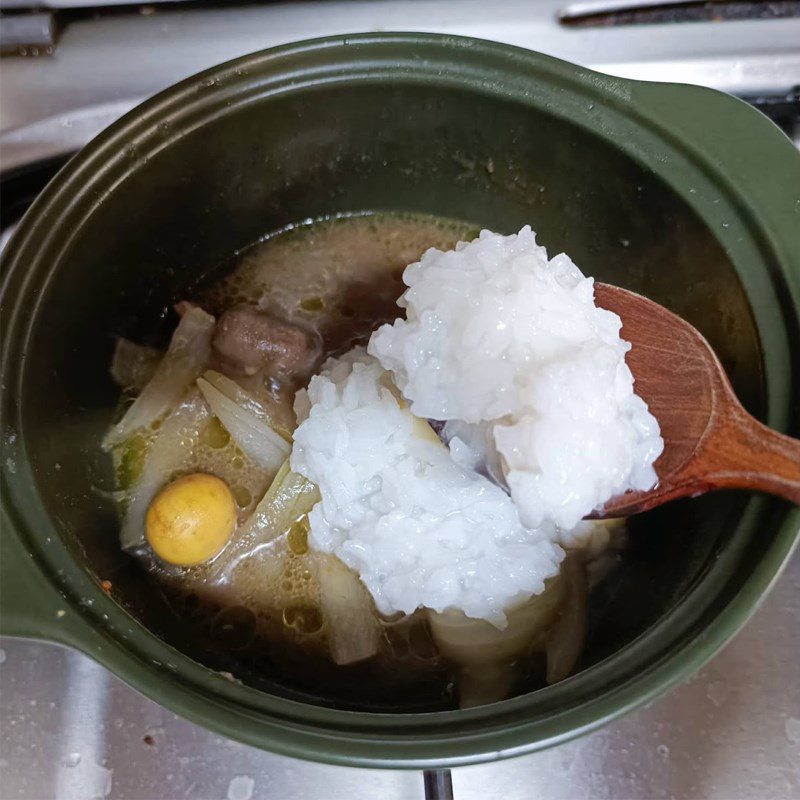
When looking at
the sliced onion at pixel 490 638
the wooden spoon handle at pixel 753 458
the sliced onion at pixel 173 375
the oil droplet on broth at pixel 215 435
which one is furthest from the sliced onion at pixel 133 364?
the wooden spoon handle at pixel 753 458

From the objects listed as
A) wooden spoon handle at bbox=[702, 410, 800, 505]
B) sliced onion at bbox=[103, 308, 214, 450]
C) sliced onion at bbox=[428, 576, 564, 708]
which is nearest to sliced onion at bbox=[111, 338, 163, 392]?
sliced onion at bbox=[103, 308, 214, 450]

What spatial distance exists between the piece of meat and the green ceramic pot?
15cm

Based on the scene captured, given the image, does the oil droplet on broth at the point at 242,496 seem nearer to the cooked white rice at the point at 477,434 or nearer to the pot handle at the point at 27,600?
the cooked white rice at the point at 477,434

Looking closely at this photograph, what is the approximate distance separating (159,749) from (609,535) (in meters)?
0.79

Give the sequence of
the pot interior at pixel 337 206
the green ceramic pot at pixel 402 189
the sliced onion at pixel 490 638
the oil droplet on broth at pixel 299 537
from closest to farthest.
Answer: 1. the green ceramic pot at pixel 402 189
2. the pot interior at pixel 337 206
3. the sliced onion at pixel 490 638
4. the oil droplet on broth at pixel 299 537

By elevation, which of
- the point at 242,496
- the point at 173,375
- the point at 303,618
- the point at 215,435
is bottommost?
the point at 303,618

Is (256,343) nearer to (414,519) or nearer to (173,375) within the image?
(173,375)

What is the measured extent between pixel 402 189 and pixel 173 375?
0.55 m

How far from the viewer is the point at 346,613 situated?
1.21 meters

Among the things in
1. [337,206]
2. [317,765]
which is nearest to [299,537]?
[317,765]

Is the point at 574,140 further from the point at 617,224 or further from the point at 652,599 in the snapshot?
the point at 652,599

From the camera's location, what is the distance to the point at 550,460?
90 cm

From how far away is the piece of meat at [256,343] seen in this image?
133 centimetres

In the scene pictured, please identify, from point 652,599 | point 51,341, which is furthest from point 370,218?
point 652,599
